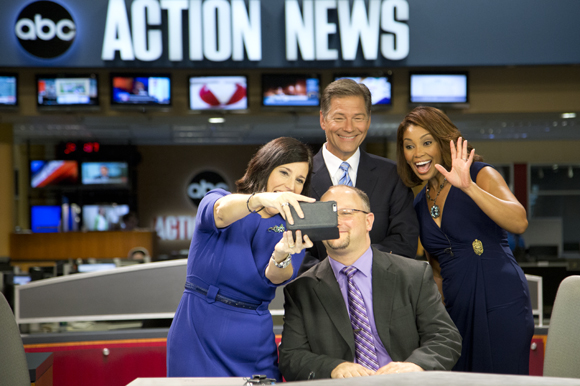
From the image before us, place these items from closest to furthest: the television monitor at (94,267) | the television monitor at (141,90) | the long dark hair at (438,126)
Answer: the long dark hair at (438,126), the television monitor at (94,267), the television monitor at (141,90)

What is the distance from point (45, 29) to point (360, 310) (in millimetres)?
5442

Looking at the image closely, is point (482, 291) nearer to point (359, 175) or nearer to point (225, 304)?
point (359, 175)

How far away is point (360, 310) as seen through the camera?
1825mm

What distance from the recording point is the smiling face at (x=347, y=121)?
230cm

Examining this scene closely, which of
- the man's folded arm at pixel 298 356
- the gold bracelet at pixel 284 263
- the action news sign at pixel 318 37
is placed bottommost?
the man's folded arm at pixel 298 356

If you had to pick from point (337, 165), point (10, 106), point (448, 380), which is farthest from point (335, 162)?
point (10, 106)

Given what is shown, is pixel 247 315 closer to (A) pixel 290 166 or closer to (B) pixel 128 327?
(A) pixel 290 166

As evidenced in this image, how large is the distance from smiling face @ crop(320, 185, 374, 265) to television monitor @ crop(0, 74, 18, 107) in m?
5.36

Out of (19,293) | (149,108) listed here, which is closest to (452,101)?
(149,108)

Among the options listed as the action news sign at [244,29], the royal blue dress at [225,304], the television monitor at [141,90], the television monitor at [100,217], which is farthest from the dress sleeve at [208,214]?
the television monitor at [100,217]

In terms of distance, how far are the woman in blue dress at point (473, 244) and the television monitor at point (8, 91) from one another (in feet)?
17.2

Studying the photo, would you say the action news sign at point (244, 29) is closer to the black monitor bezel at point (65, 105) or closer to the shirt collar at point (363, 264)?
the black monitor bezel at point (65, 105)

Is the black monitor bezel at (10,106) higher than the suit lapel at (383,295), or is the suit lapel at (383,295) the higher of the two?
the black monitor bezel at (10,106)

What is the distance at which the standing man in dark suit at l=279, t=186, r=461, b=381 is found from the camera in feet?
5.80
